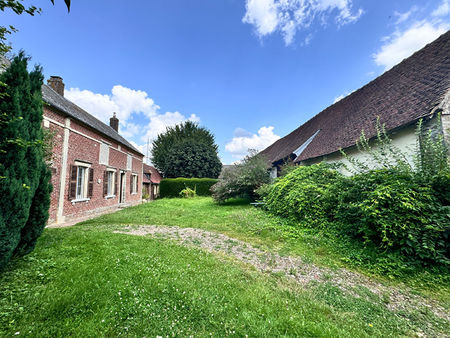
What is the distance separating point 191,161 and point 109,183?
10.5 meters

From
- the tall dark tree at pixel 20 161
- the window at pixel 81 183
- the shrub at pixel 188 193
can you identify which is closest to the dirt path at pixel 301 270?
the tall dark tree at pixel 20 161

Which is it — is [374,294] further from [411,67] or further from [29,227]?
[411,67]

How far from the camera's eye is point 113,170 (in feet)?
40.3

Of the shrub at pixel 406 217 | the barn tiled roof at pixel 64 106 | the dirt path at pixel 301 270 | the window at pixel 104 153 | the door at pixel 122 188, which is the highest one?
the barn tiled roof at pixel 64 106

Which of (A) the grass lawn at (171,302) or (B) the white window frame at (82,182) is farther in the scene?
(B) the white window frame at (82,182)

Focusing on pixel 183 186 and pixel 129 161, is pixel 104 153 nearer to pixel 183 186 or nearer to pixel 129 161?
pixel 129 161

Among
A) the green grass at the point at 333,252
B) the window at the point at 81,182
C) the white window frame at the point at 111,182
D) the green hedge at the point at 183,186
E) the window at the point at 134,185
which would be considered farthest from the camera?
the green hedge at the point at 183,186

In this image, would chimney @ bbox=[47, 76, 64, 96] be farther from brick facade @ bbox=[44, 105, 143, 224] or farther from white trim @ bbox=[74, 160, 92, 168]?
white trim @ bbox=[74, 160, 92, 168]

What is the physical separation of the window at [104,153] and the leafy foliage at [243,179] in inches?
276

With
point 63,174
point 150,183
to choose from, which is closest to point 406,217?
point 63,174

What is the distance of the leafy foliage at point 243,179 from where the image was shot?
1148 centimetres

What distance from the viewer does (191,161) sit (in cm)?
2180

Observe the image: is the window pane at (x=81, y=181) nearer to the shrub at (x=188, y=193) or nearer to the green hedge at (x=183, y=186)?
the shrub at (x=188, y=193)

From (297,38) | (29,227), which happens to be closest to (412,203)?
(29,227)
